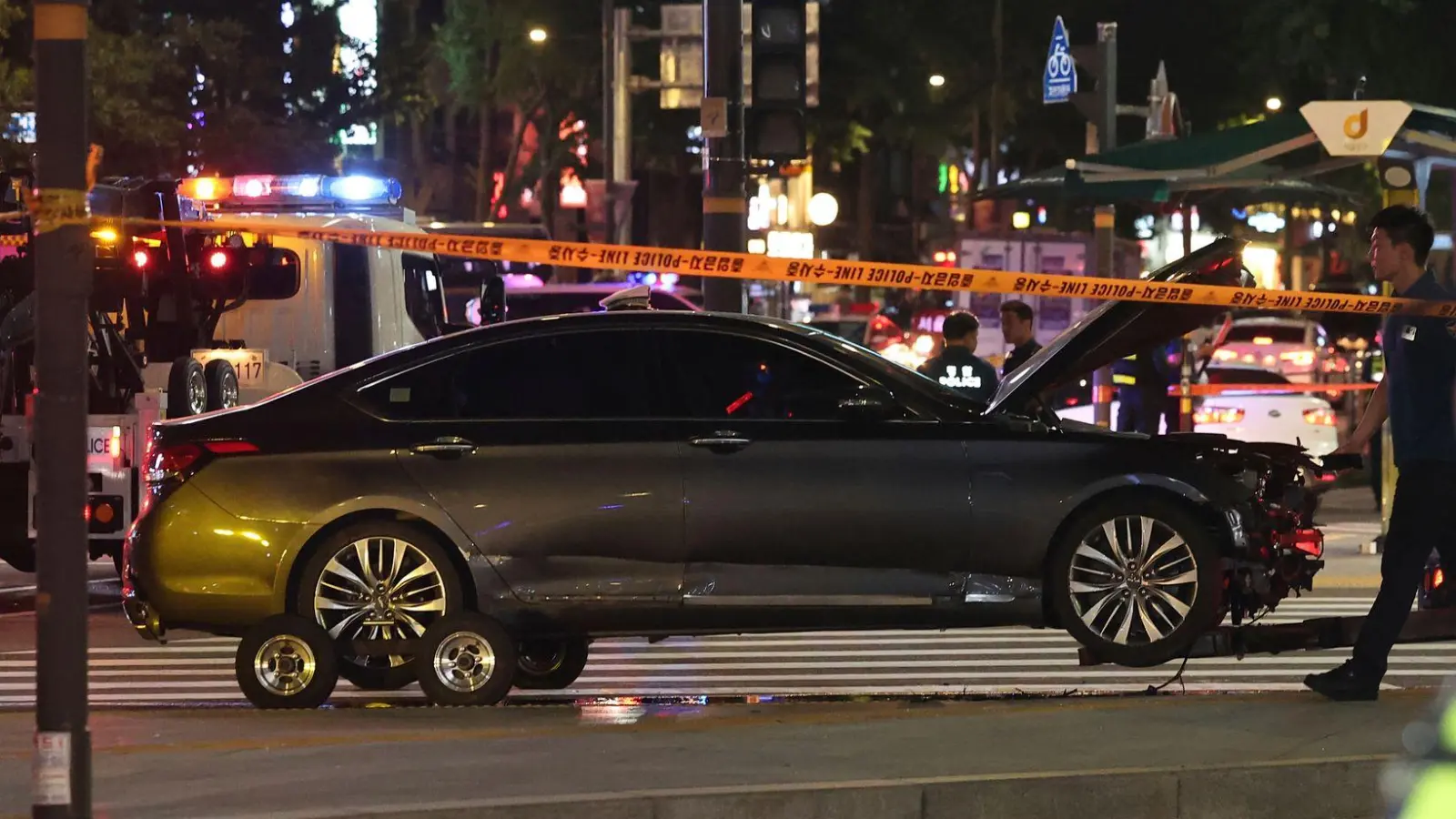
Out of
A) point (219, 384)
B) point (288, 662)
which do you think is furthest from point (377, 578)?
point (219, 384)

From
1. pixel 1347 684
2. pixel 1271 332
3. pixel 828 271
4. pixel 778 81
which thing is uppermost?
pixel 778 81

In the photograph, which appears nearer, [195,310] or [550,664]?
[550,664]

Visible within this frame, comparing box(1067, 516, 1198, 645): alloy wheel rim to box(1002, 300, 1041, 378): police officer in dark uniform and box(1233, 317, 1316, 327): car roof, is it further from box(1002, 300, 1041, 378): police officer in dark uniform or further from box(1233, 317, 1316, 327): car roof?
box(1233, 317, 1316, 327): car roof

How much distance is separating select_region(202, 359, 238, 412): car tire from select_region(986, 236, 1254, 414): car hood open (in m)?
5.38

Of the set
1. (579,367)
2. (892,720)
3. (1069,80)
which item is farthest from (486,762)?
(1069,80)

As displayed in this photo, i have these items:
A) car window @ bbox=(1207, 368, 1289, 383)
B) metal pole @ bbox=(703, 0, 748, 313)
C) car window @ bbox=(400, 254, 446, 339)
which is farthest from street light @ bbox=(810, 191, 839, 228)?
metal pole @ bbox=(703, 0, 748, 313)

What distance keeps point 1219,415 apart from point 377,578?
14.6 m

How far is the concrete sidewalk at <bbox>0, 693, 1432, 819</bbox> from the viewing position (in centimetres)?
654

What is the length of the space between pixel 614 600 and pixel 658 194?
183ft

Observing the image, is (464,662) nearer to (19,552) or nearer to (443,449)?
(443,449)

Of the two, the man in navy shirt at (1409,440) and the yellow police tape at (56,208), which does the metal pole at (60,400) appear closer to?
the yellow police tape at (56,208)

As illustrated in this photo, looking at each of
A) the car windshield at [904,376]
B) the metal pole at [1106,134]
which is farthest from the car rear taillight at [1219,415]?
the car windshield at [904,376]

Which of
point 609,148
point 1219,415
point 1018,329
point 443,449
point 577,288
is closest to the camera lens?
point 443,449

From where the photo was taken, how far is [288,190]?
16.6 m
